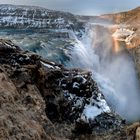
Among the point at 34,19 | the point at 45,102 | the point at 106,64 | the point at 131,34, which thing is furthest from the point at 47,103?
the point at 34,19

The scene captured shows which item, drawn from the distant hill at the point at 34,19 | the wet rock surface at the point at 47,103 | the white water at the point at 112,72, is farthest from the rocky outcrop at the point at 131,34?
the wet rock surface at the point at 47,103

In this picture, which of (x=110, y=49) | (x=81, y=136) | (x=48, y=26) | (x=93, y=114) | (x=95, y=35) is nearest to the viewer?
(x=81, y=136)

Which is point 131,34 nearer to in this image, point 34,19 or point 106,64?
point 106,64

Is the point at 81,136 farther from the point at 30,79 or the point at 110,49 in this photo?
the point at 110,49

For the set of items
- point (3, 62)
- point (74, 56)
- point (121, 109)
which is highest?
point (3, 62)

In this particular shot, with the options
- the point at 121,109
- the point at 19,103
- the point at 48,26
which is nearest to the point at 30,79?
the point at 19,103

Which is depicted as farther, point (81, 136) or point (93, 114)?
point (93, 114)
